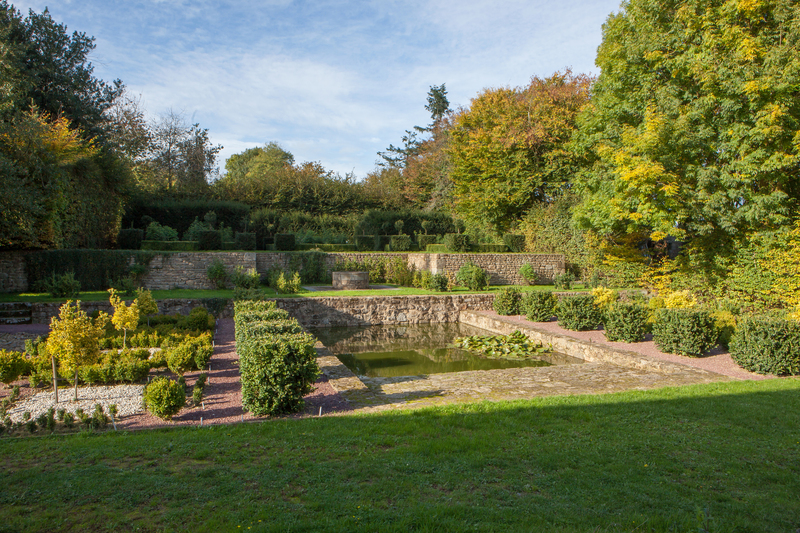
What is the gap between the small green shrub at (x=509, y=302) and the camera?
13.3 m

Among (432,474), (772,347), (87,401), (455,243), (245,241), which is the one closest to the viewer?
(432,474)

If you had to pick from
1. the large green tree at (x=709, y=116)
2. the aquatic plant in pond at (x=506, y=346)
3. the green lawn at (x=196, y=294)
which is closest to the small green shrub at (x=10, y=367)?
the green lawn at (x=196, y=294)

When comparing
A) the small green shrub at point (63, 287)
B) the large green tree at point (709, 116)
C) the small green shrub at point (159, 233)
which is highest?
the large green tree at point (709, 116)

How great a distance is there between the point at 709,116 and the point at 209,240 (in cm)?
1722

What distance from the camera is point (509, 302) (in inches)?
522

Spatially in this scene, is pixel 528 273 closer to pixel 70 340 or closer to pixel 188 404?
pixel 188 404

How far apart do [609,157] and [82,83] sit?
2140cm

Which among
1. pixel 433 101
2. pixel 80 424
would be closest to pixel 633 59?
pixel 80 424

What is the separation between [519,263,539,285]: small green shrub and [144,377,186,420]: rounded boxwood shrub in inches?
621

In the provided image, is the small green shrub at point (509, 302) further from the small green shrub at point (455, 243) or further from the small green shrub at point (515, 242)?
the small green shrub at point (515, 242)

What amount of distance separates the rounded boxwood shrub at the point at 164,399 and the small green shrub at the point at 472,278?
40.8 feet

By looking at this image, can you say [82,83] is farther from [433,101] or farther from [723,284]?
[433,101]

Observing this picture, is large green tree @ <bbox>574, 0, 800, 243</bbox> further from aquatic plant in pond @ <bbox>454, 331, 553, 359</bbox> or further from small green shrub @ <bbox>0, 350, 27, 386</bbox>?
small green shrub @ <bbox>0, 350, 27, 386</bbox>

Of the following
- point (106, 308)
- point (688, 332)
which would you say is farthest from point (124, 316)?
point (688, 332)
